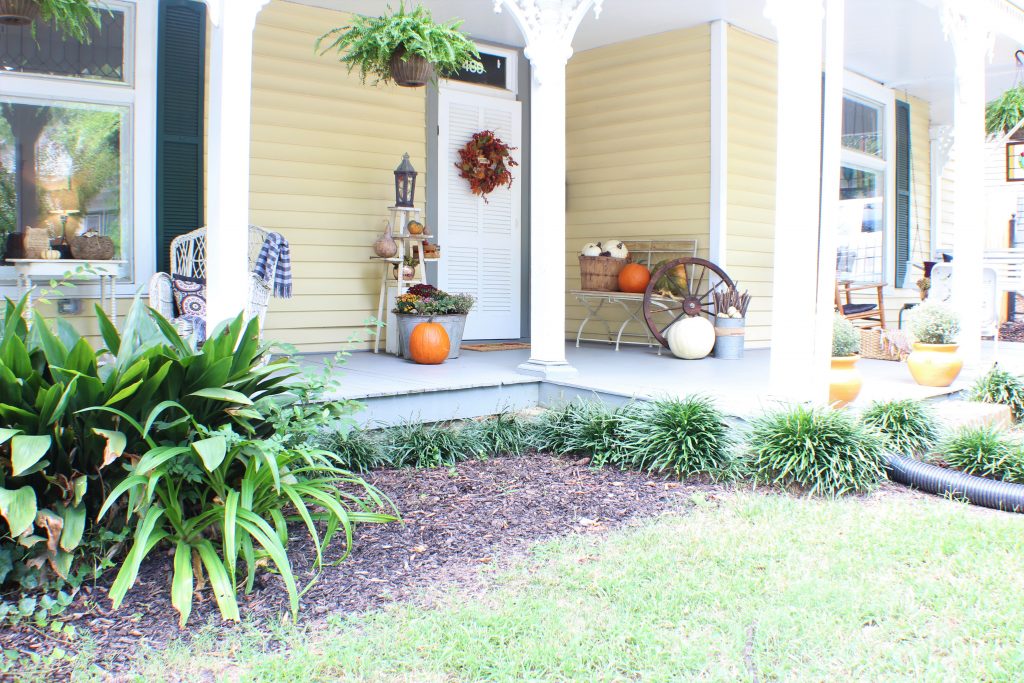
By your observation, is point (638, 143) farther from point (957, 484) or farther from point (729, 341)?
point (957, 484)

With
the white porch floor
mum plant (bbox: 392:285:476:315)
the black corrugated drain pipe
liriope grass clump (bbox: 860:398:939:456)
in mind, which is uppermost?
mum plant (bbox: 392:285:476:315)

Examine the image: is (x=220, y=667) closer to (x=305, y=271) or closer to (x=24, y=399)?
(x=24, y=399)

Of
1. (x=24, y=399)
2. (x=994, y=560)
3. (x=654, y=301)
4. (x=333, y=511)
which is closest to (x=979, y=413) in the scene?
(x=994, y=560)

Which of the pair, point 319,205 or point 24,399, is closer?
point 24,399

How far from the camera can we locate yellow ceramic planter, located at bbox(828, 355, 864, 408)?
178 inches

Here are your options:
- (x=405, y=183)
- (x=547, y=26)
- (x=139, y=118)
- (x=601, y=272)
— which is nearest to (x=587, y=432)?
(x=547, y=26)

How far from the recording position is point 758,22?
23.2ft

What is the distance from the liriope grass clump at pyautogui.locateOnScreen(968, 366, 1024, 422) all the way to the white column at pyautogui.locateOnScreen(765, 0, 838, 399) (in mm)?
1645

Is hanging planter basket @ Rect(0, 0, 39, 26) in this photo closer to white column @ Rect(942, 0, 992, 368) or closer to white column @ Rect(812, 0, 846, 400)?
white column @ Rect(812, 0, 846, 400)

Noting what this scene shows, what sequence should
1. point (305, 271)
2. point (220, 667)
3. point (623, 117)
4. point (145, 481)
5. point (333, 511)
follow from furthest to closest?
point (623, 117)
point (305, 271)
point (333, 511)
point (145, 481)
point (220, 667)

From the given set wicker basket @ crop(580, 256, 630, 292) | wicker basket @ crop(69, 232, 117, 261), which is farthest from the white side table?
wicker basket @ crop(580, 256, 630, 292)

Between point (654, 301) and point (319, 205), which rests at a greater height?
point (319, 205)

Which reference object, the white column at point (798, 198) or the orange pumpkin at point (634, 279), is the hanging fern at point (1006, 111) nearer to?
the orange pumpkin at point (634, 279)

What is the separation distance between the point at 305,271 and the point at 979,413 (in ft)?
14.2
